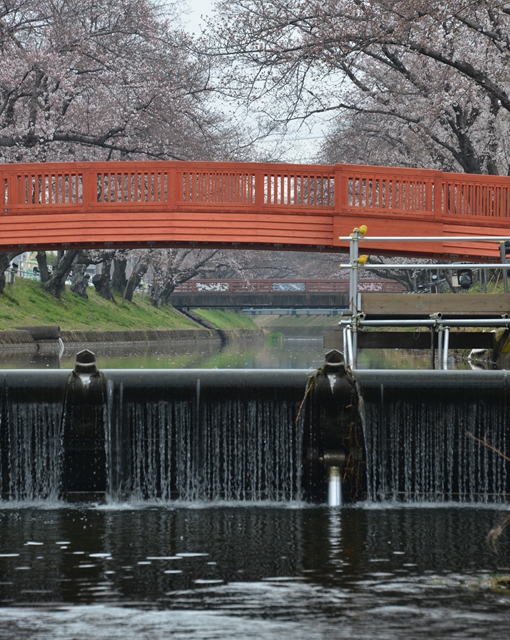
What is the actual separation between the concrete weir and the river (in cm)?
33

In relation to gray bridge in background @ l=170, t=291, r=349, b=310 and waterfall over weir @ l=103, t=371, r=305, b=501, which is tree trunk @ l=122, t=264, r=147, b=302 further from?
waterfall over weir @ l=103, t=371, r=305, b=501

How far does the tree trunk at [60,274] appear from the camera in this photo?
130 ft

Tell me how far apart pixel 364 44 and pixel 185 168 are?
5.46 metres

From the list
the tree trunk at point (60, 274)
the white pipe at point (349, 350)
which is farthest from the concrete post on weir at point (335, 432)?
the tree trunk at point (60, 274)

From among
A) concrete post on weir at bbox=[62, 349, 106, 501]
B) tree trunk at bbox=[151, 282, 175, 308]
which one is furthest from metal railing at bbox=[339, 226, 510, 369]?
tree trunk at bbox=[151, 282, 175, 308]

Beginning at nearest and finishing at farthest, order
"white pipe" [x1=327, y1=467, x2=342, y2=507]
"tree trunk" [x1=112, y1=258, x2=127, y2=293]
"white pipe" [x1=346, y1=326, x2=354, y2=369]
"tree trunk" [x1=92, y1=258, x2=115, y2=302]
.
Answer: "white pipe" [x1=327, y1=467, x2=342, y2=507]
"white pipe" [x1=346, y1=326, x2=354, y2=369]
"tree trunk" [x1=92, y1=258, x2=115, y2=302]
"tree trunk" [x1=112, y1=258, x2=127, y2=293]

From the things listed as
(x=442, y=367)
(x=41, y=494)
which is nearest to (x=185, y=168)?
(x=442, y=367)

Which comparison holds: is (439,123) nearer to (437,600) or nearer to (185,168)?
(185,168)

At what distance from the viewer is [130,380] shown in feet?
29.3

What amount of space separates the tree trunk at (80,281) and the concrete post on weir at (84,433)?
3667cm

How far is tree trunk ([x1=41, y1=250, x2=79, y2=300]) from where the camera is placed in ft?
130

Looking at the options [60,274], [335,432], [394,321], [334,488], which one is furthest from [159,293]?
[334,488]

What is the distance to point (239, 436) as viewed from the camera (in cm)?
895

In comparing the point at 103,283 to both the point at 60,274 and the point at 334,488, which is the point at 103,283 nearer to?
the point at 60,274
